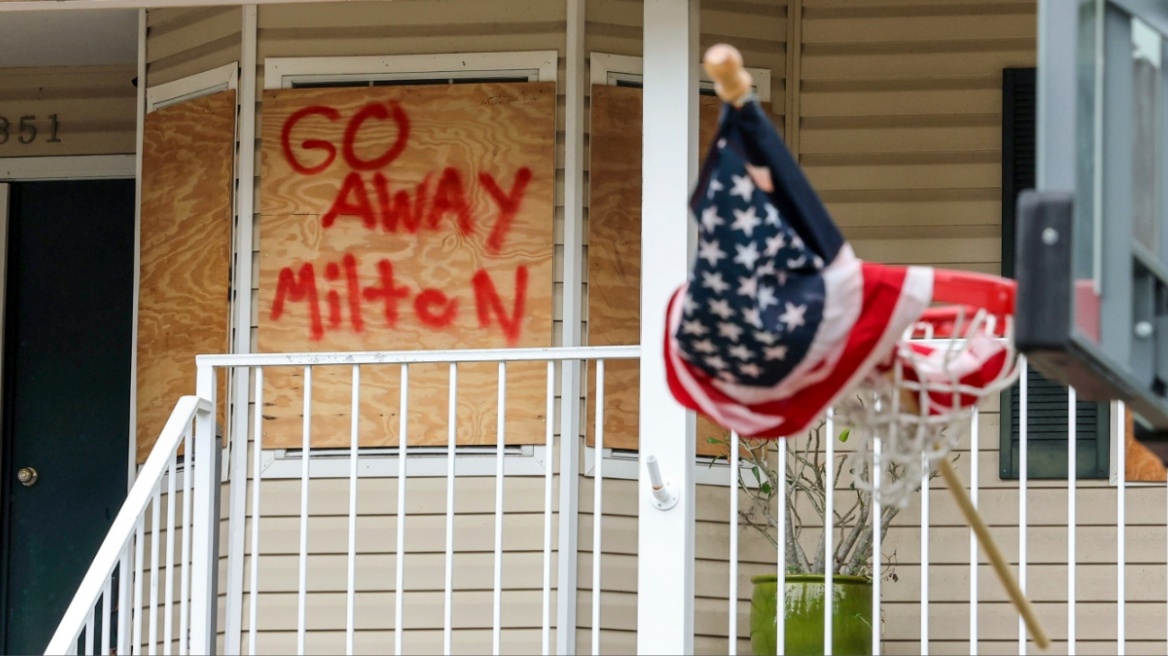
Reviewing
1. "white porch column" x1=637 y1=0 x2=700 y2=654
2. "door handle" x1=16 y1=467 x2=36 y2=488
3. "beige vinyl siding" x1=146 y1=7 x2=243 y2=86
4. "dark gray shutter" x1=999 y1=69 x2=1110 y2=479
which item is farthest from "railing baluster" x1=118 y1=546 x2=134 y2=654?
"dark gray shutter" x1=999 y1=69 x2=1110 y2=479

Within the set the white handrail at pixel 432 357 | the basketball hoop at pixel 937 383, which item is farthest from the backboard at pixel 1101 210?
the white handrail at pixel 432 357

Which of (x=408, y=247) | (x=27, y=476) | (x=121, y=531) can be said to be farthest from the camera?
(x=27, y=476)

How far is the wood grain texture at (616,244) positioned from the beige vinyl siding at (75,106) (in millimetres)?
2195

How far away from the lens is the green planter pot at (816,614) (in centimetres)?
564

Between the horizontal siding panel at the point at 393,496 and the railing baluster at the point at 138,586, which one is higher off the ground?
the horizontal siding panel at the point at 393,496

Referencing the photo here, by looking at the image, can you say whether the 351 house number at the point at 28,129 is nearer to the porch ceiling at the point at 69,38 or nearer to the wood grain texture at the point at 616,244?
the porch ceiling at the point at 69,38

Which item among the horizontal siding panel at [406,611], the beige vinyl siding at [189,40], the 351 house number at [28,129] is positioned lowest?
the horizontal siding panel at [406,611]

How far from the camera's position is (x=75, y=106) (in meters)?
7.15

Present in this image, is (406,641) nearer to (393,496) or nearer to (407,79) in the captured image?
(393,496)

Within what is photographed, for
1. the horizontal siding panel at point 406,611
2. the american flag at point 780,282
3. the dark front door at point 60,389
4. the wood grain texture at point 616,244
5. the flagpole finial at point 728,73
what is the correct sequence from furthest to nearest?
the dark front door at point 60,389 → the wood grain texture at point 616,244 → the horizontal siding panel at point 406,611 → the american flag at point 780,282 → the flagpole finial at point 728,73

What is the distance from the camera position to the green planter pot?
564cm

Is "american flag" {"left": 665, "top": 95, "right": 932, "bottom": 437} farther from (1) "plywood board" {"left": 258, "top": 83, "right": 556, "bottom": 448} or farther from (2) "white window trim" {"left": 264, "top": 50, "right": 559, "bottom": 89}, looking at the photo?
(2) "white window trim" {"left": 264, "top": 50, "right": 559, "bottom": 89}

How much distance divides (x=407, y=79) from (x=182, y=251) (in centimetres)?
107

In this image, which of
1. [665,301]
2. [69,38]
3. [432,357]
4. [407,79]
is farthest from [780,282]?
[69,38]
